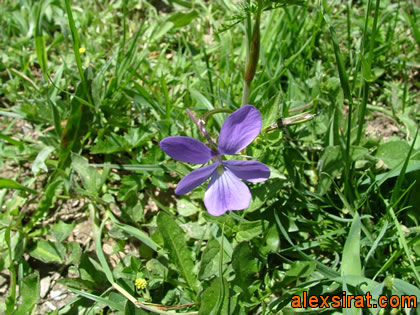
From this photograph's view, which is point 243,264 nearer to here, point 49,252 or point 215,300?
point 215,300

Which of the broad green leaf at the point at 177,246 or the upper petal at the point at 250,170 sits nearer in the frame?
the upper petal at the point at 250,170

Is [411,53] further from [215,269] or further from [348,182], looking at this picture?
[215,269]

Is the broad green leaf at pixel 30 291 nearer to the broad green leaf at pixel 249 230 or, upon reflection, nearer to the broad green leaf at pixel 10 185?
the broad green leaf at pixel 10 185

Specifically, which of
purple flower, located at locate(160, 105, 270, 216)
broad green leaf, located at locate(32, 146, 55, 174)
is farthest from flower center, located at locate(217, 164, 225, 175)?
broad green leaf, located at locate(32, 146, 55, 174)

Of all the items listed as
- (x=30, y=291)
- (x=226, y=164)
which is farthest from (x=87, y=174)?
(x=226, y=164)

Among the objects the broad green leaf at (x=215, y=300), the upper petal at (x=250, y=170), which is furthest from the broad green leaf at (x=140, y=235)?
the upper petal at (x=250, y=170)

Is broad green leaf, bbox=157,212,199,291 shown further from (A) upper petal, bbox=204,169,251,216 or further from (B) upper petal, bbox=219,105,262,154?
(B) upper petal, bbox=219,105,262,154

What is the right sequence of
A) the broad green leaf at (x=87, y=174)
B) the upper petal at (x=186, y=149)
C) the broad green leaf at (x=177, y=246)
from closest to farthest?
1. the upper petal at (x=186, y=149)
2. the broad green leaf at (x=177, y=246)
3. the broad green leaf at (x=87, y=174)
